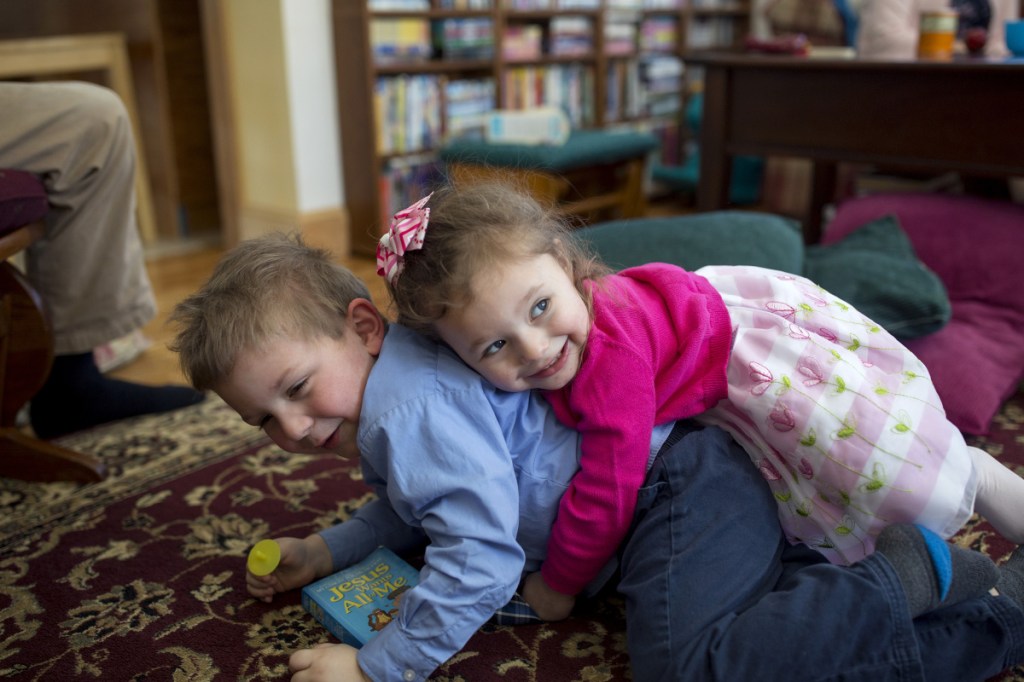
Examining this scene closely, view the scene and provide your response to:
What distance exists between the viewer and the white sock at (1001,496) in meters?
A: 1.01

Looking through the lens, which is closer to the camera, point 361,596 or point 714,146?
point 361,596

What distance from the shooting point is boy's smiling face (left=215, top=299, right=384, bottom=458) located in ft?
3.11

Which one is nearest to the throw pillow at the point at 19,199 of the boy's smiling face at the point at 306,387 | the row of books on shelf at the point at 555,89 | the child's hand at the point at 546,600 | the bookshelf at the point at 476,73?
the boy's smiling face at the point at 306,387

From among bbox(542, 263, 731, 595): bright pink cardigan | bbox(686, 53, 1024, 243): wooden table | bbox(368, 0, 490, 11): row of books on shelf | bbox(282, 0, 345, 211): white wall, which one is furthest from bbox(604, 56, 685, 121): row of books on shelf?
bbox(542, 263, 731, 595): bright pink cardigan

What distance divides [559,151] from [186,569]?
2.03 meters

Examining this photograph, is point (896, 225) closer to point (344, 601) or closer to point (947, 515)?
point (947, 515)

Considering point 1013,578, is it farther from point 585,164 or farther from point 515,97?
point 515,97

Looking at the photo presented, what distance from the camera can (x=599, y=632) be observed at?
107cm

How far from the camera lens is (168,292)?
2.70m

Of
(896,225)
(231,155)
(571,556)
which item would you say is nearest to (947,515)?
(571,556)

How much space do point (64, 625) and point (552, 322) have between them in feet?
2.47

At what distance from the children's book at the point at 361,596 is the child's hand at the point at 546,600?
0.15 m

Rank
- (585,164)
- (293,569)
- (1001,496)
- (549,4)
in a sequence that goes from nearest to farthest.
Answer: (1001,496) → (293,569) → (585,164) → (549,4)

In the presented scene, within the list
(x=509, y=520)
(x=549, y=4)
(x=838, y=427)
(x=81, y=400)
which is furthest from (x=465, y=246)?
(x=549, y=4)
